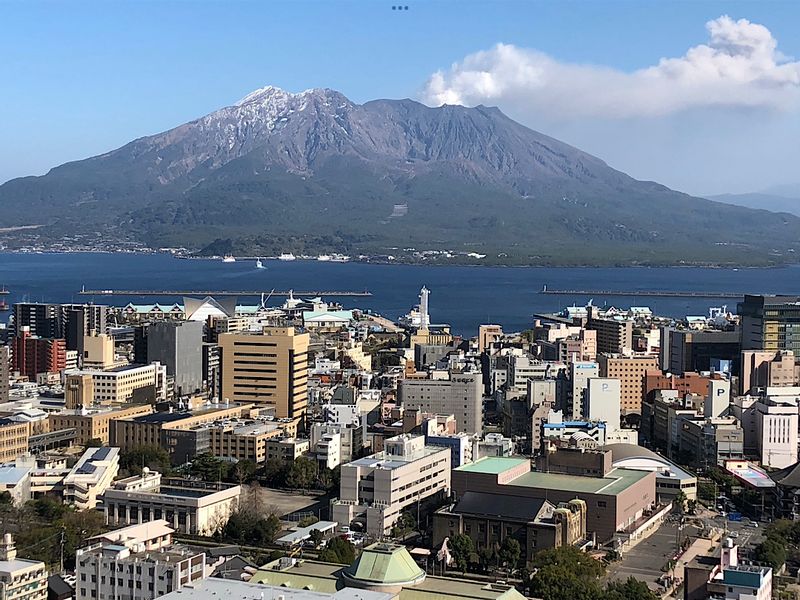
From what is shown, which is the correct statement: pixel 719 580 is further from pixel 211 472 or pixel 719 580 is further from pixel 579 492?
pixel 211 472

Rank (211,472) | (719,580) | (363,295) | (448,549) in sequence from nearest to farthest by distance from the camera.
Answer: (719,580) → (448,549) → (211,472) → (363,295)

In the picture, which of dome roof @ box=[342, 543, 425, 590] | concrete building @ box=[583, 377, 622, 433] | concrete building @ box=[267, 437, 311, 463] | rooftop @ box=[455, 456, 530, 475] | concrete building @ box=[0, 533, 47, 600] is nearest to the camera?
dome roof @ box=[342, 543, 425, 590]

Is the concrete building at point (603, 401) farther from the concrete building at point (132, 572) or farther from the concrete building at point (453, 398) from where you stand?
the concrete building at point (132, 572)

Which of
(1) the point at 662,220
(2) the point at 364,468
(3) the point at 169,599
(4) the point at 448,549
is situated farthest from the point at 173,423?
(1) the point at 662,220

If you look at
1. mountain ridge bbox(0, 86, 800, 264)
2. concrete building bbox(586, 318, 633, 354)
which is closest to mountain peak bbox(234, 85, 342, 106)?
mountain ridge bbox(0, 86, 800, 264)

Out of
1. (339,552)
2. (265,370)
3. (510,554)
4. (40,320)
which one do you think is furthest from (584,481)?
(40,320)

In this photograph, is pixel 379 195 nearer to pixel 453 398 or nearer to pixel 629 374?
pixel 629 374

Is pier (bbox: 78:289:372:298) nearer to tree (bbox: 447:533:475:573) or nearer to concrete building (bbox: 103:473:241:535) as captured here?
concrete building (bbox: 103:473:241:535)
